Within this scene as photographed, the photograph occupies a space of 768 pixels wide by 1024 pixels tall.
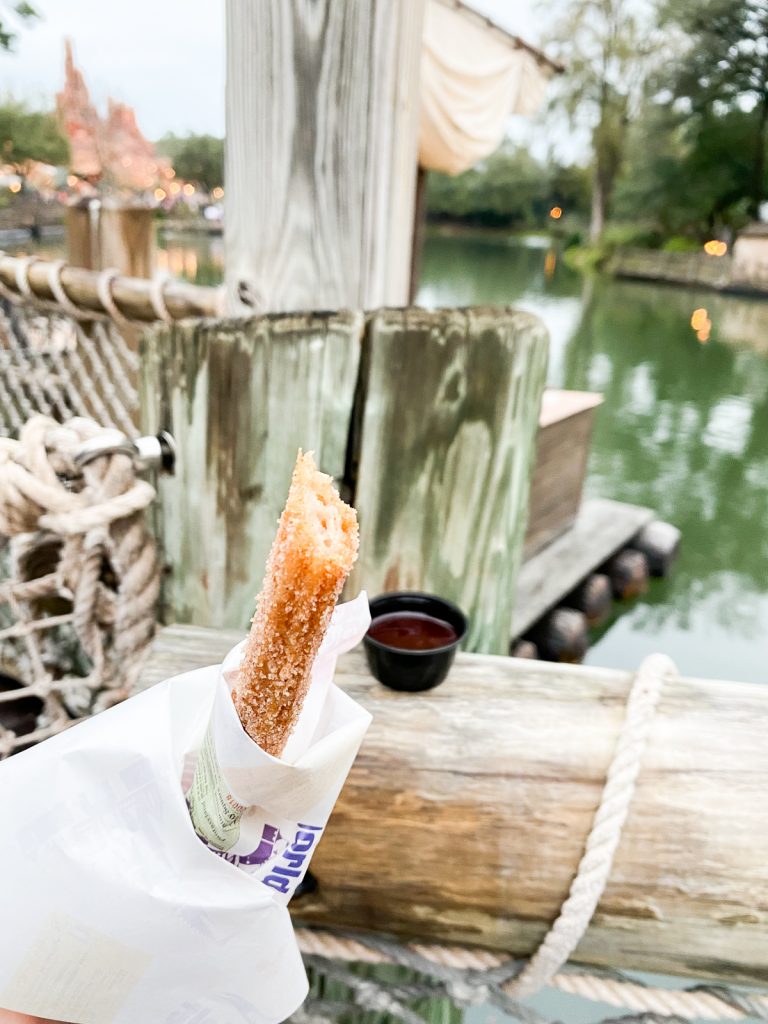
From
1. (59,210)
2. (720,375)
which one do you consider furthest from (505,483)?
(59,210)

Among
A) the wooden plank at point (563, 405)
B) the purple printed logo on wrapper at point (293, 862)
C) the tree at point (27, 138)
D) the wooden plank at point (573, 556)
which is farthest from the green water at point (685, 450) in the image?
the tree at point (27, 138)

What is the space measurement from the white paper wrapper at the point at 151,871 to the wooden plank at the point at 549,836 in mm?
241

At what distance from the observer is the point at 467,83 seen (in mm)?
6289

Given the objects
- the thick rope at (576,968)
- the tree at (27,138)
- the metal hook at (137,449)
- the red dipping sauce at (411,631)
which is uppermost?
the tree at (27,138)

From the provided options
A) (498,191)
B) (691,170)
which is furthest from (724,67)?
(498,191)

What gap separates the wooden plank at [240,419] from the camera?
1.09 m

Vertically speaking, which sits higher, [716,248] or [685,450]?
[716,248]

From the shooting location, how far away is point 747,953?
765mm

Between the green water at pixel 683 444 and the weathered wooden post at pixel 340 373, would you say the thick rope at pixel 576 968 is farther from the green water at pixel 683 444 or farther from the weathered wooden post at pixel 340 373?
the green water at pixel 683 444

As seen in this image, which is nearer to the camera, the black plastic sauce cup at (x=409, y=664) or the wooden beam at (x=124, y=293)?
the black plastic sauce cup at (x=409, y=664)

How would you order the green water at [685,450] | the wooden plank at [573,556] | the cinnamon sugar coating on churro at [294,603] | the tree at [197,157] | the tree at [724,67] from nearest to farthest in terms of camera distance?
the cinnamon sugar coating on churro at [294,603], the wooden plank at [573,556], the green water at [685,450], the tree at [724,67], the tree at [197,157]

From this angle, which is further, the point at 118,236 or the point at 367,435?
the point at 118,236

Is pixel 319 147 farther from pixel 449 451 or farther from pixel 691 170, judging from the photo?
pixel 691 170

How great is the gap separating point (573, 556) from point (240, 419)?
429 cm
